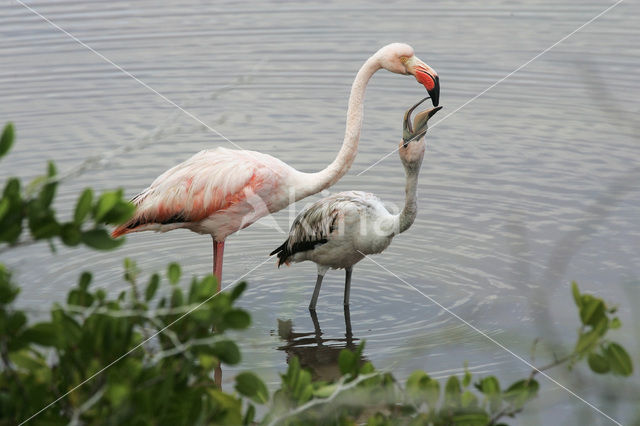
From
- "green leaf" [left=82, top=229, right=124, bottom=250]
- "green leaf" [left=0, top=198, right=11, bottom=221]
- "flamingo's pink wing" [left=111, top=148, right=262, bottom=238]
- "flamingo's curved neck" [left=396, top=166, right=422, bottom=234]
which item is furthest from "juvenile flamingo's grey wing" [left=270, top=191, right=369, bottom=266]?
"green leaf" [left=0, top=198, right=11, bottom=221]

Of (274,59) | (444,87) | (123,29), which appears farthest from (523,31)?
(123,29)

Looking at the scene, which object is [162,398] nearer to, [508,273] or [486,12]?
[508,273]

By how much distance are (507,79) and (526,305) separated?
219 inches

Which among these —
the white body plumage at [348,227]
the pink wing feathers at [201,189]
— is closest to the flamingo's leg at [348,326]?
the white body plumage at [348,227]

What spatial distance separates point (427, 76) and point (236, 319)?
11.6ft

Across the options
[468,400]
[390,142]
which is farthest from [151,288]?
[390,142]

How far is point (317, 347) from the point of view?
5516mm

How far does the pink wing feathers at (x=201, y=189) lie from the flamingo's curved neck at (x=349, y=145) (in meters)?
0.22

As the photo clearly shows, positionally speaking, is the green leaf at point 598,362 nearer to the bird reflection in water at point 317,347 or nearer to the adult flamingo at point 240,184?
the bird reflection in water at point 317,347

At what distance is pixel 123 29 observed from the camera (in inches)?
521

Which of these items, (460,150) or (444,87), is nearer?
(460,150)

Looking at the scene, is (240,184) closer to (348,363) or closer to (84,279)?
(348,363)

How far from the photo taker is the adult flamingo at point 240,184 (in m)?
5.52

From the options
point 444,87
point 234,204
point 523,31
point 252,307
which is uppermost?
point 523,31
